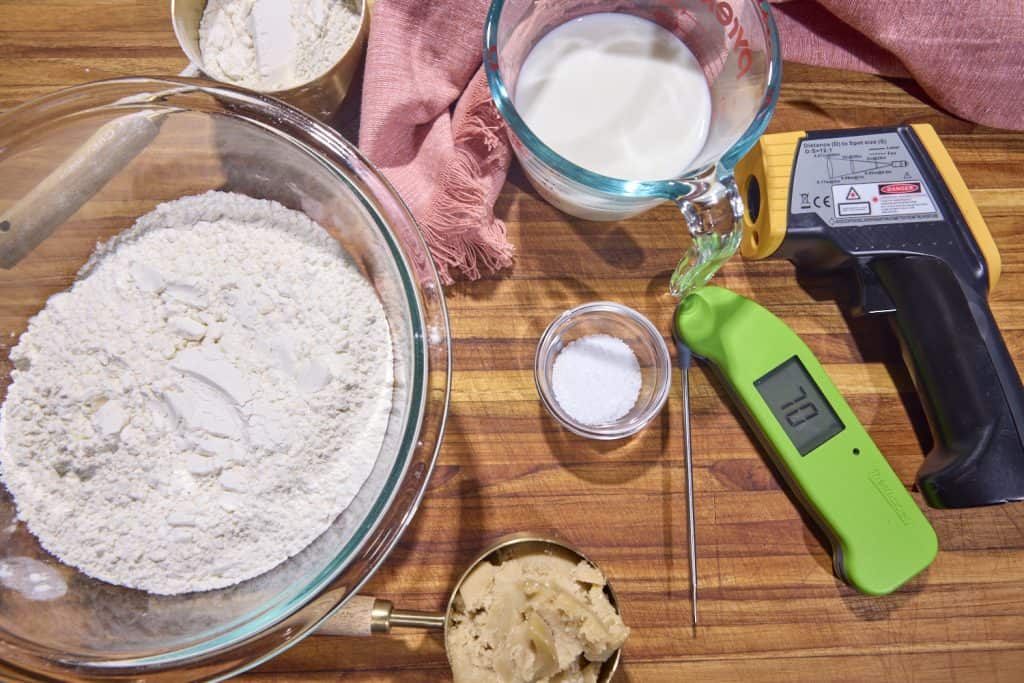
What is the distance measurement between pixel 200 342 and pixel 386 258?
21 cm

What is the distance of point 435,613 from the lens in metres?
0.71

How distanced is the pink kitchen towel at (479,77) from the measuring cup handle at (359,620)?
0.39 m

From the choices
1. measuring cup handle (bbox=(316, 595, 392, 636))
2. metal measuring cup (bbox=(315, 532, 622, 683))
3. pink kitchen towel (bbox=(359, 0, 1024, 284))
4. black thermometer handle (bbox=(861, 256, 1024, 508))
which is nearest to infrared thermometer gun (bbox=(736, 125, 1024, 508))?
black thermometer handle (bbox=(861, 256, 1024, 508))

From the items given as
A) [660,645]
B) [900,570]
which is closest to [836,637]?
[900,570]

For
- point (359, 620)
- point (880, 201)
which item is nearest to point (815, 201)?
point (880, 201)

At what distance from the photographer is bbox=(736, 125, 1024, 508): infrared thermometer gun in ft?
2.43

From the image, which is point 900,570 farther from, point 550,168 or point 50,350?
point 50,350

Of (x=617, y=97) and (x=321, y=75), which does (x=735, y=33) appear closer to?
(x=617, y=97)

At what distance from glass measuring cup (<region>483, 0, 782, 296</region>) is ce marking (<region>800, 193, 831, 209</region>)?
0.15 m

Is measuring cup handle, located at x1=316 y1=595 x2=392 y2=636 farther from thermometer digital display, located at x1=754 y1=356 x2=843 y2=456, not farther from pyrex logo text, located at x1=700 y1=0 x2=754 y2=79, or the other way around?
pyrex logo text, located at x1=700 y1=0 x2=754 y2=79

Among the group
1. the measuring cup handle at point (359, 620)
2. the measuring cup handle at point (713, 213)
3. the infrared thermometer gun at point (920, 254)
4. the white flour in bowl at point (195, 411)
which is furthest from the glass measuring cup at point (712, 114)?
the measuring cup handle at point (359, 620)

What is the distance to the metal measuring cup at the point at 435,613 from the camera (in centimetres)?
67

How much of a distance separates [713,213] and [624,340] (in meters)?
0.23

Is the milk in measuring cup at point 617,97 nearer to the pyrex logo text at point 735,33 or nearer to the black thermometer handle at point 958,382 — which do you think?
the pyrex logo text at point 735,33
